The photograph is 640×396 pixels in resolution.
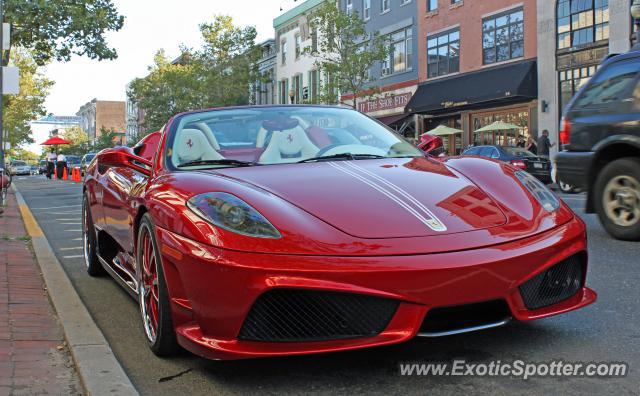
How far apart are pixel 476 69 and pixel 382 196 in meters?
25.0

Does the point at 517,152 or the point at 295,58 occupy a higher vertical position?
Result: the point at 295,58

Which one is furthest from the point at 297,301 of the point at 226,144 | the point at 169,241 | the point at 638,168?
the point at 638,168

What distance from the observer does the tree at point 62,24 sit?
1567cm

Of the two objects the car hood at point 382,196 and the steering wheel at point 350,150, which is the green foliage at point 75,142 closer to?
the steering wheel at point 350,150

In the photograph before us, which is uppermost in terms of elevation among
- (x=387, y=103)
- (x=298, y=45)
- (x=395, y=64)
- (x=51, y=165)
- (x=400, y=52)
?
(x=298, y=45)

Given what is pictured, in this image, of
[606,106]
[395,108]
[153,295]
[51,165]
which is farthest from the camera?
[51,165]

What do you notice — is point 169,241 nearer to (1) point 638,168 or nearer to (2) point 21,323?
(2) point 21,323

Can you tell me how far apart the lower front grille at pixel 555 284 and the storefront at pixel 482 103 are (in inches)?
858

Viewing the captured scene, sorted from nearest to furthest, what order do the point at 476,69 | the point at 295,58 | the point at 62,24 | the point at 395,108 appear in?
1. the point at 62,24
2. the point at 476,69
3. the point at 395,108
4. the point at 295,58

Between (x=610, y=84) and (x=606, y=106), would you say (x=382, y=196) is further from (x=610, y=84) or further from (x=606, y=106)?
(x=610, y=84)

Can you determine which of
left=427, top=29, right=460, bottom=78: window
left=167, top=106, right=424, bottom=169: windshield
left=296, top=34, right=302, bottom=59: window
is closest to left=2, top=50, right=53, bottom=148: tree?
left=296, top=34, right=302, bottom=59: window

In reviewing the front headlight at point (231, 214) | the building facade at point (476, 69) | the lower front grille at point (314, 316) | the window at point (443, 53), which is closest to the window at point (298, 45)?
the building facade at point (476, 69)

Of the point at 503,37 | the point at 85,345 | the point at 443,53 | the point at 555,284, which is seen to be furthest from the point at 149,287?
the point at 443,53

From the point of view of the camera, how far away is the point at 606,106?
6.61m
